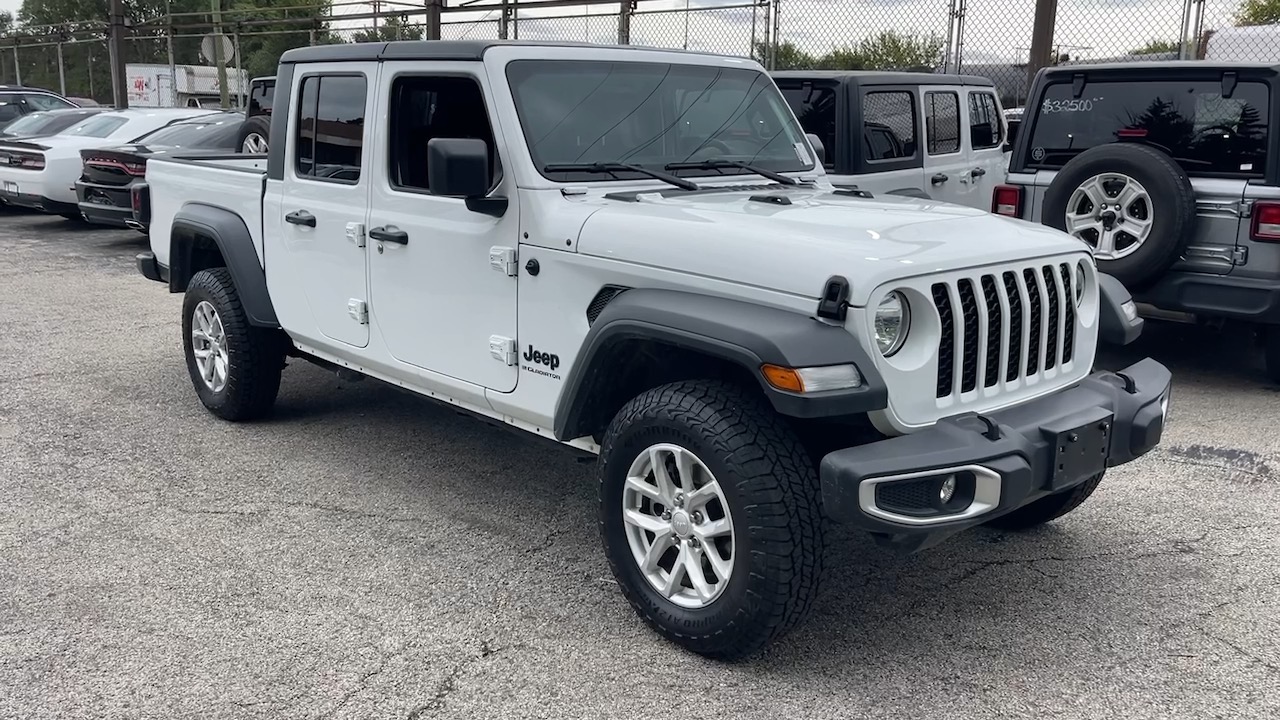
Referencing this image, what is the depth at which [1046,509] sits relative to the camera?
14.5 ft

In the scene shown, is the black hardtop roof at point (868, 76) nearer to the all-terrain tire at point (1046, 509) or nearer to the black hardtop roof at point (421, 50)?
the black hardtop roof at point (421, 50)

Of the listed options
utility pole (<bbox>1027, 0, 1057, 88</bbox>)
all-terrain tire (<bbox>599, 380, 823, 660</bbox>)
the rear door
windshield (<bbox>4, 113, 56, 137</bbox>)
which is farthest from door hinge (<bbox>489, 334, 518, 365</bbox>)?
windshield (<bbox>4, 113, 56, 137</bbox>)

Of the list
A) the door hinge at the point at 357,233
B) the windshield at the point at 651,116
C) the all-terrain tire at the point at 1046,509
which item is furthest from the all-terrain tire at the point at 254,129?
the all-terrain tire at the point at 1046,509

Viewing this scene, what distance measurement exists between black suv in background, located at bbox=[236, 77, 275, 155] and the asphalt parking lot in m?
5.72

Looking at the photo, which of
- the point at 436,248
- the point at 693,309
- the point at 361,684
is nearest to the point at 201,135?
the point at 436,248

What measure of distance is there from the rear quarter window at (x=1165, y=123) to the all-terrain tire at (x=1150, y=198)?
0.28m

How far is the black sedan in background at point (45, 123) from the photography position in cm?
1548

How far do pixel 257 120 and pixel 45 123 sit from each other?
6.33 meters

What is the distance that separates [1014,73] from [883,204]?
29.4 ft

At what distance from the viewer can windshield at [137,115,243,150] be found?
12797mm

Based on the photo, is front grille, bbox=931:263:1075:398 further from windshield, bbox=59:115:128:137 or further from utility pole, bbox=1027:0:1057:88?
windshield, bbox=59:115:128:137

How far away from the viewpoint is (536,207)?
3969 millimetres

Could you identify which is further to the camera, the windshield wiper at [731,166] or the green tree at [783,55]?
the green tree at [783,55]

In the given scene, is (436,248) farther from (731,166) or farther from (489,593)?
(489,593)
